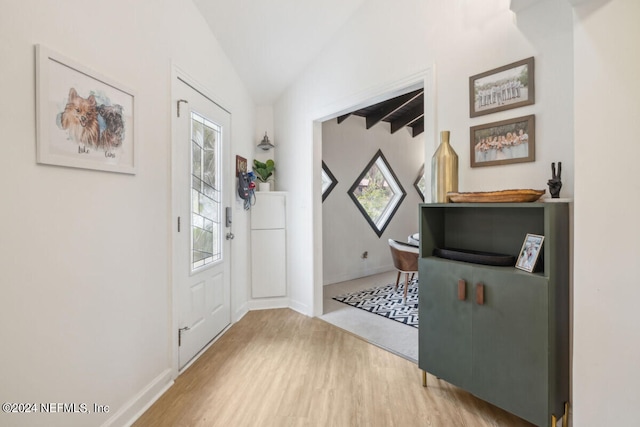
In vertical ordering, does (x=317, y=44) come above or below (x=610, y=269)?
above

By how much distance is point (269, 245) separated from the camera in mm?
3525

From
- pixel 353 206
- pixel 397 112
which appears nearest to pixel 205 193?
pixel 353 206

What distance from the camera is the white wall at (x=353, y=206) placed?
4.77 meters

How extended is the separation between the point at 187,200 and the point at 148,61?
96cm

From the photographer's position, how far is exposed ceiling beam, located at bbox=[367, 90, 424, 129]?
14.1 feet

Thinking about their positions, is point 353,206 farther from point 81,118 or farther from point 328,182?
point 81,118

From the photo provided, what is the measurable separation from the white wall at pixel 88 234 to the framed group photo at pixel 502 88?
6.93 ft

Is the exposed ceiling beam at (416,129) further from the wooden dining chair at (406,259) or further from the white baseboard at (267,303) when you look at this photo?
the white baseboard at (267,303)

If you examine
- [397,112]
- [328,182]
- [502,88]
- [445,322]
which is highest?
[397,112]

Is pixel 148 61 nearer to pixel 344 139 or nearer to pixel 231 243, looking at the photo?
pixel 231 243

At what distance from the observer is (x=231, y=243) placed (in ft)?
9.82

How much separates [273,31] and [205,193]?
5.45 ft

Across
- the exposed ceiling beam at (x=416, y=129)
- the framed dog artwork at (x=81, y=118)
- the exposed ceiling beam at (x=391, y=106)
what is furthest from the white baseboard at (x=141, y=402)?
the exposed ceiling beam at (x=416, y=129)

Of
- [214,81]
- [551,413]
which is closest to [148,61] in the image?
[214,81]
